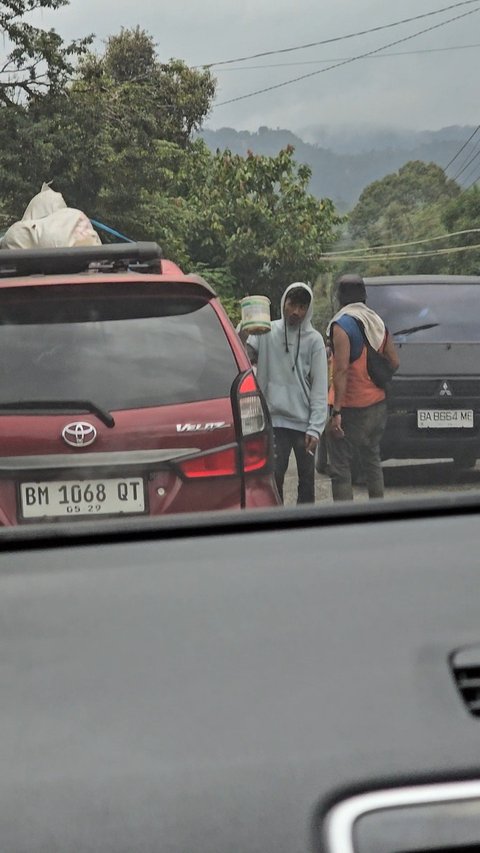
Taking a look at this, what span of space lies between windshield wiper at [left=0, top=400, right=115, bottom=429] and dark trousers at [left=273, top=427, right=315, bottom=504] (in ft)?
1.06

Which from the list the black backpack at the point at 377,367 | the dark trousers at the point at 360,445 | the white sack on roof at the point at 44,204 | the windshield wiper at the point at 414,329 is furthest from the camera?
the windshield wiper at the point at 414,329

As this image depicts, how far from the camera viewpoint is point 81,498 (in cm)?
179

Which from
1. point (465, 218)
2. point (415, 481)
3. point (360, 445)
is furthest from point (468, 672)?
point (465, 218)

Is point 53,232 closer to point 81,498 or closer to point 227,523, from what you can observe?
point 81,498

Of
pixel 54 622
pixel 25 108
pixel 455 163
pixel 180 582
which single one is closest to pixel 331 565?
pixel 180 582

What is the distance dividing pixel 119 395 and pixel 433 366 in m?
0.63

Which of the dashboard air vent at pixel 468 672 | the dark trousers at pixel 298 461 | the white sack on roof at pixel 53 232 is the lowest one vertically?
the dashboard air vent at pixel 468 672

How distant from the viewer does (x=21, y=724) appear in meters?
1.52

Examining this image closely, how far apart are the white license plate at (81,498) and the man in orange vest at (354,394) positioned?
1.13 feet

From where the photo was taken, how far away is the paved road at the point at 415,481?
191 cm

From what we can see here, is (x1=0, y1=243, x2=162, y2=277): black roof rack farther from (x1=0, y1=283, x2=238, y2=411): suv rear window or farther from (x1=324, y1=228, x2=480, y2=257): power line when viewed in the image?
(x1=324, y1=228, x2=480, y2=257): power line

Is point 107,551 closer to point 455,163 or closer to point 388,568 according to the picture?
point 388,568

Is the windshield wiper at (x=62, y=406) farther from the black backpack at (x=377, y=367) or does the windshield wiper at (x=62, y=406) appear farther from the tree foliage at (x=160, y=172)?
the black backpack at (x=377, y=367)

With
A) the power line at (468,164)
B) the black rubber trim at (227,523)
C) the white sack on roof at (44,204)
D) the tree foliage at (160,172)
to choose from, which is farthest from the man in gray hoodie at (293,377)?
the white sack on roof at (44,204)
